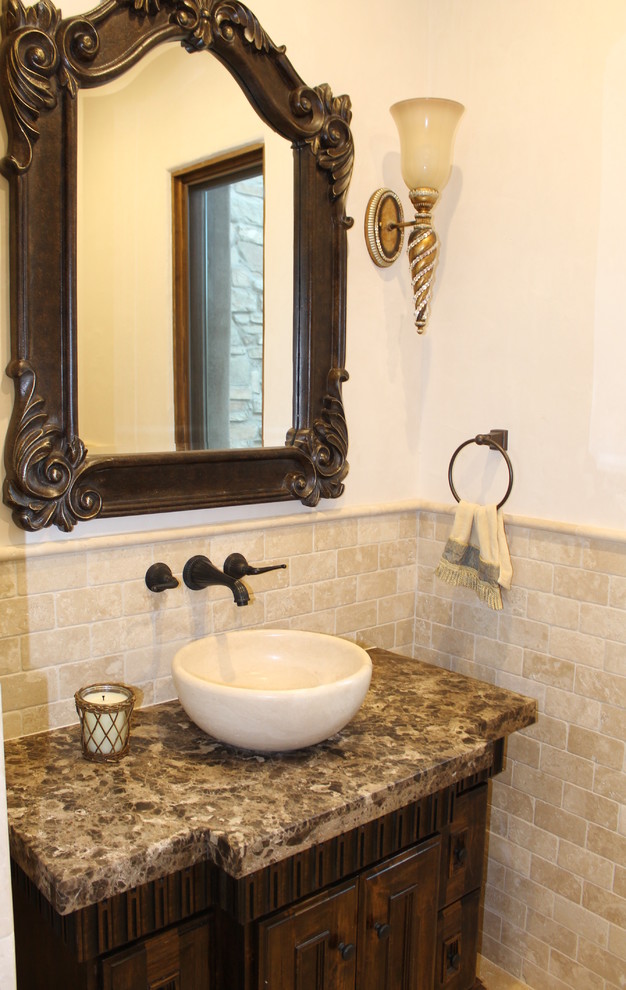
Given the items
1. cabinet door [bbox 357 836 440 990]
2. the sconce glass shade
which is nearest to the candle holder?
cabinet door [bbox 357 836 440 990]

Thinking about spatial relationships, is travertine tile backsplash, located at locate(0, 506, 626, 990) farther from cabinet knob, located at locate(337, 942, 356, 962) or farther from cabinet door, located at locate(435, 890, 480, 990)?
cabinet knob, located at locate(337, 942, 356, 962)

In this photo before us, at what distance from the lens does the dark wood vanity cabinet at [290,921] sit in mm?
1223

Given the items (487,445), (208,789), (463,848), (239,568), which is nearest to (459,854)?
(463,848)

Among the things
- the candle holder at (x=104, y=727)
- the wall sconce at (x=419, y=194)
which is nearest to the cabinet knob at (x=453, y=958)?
the candle holder at (x=104, y=727)

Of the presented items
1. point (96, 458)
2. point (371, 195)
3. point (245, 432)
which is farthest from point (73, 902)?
point (371, 195)

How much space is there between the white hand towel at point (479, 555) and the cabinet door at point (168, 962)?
3.13ft

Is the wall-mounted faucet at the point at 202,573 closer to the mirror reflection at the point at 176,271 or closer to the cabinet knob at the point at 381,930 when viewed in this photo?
the mirror reflection at the point at 176,271

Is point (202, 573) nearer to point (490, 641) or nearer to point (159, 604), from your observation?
point (159, 604)

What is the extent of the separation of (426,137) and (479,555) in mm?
948

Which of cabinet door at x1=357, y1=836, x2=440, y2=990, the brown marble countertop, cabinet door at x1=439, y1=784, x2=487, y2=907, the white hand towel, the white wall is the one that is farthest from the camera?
the white hand towel

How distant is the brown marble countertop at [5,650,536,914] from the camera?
117 cm

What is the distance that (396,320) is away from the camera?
2086 mm

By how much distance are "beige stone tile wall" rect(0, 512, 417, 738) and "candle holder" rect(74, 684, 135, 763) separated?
14 centimetres

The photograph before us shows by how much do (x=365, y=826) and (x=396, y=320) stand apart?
1211 millimetres
